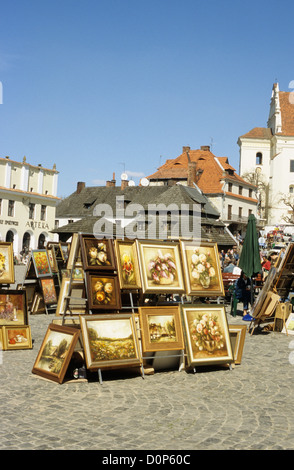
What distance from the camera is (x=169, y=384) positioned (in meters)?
8.02

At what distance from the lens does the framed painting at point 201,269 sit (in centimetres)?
942

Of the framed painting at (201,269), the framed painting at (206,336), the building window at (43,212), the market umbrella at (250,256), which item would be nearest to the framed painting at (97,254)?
the framed painting at (201,269)

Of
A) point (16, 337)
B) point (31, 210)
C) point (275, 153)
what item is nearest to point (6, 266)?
point (16, 337)

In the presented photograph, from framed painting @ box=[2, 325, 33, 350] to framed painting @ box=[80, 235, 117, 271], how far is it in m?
2.43

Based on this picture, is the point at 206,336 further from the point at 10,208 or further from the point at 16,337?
the point at 10,208

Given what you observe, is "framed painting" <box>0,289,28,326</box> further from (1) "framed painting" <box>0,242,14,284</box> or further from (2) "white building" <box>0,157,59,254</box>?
(2) "white building" <box>0,157,59,254</box>

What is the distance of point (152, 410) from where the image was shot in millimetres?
6570

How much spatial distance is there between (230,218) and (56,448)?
2531 inches

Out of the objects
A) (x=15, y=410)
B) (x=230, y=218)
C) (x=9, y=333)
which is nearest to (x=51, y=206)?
(x=230, y=218)

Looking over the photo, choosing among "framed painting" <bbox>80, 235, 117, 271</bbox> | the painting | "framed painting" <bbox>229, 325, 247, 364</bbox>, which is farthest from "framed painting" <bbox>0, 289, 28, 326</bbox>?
"framed painting" <bbox>229, 325, 247, 364</bbox>

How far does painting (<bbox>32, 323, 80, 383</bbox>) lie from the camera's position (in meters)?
7.80

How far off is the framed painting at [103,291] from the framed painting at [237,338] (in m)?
2.23
